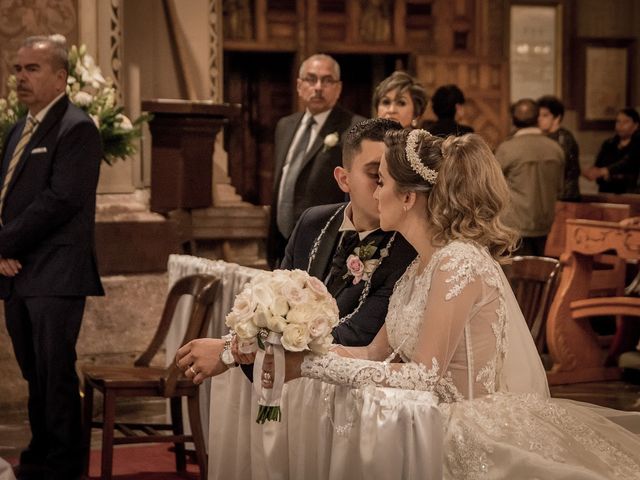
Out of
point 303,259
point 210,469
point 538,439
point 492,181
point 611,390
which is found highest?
point 492,181

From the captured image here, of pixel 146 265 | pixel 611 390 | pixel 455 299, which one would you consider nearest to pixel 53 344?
pixel 146 265

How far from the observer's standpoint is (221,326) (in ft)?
16.5

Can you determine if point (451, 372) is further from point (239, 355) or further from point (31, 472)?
point (31, 472)

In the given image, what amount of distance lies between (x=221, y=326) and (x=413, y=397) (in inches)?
93.1

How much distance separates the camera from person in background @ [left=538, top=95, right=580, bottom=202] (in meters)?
9.02

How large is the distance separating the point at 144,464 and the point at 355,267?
6.43 feet

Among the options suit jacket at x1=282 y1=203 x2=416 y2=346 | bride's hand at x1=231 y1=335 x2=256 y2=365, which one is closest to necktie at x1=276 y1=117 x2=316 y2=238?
suit jacket at x1=282 y1=203 x2=416 y2=346

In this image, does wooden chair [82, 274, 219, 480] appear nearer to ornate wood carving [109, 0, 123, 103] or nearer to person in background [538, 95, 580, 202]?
ornate wood carving [109, 0, 123, 103]

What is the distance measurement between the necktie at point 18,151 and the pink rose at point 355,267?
1884 mm

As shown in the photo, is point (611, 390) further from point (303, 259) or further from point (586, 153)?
point (586, 153)

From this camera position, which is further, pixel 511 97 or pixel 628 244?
pixel 511 97

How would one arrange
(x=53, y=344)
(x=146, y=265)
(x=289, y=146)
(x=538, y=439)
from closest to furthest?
(x=538, y=439)
(x=53, y=344)
(x=289, y=146)
(x=146, y=265)

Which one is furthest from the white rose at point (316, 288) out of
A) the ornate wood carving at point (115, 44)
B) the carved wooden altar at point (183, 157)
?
the ornate wood carving at point (115, 44)

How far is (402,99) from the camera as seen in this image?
5617 mm
